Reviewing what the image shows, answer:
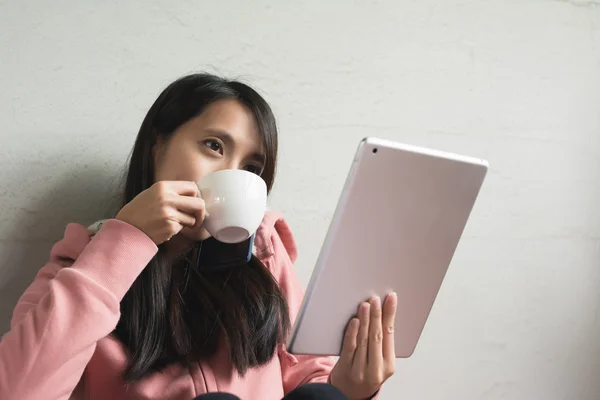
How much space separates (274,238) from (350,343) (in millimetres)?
298

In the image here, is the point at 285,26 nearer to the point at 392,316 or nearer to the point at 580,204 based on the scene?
the point at 392,316

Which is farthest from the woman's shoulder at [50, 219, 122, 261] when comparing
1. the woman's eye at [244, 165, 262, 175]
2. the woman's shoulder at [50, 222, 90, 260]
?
the woman's eye at [244, 165, 262, 175]

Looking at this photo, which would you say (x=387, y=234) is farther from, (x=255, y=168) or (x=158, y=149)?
(x=158, y=149)

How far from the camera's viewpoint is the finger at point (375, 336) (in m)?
0.79

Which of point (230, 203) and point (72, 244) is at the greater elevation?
point (230, 203)

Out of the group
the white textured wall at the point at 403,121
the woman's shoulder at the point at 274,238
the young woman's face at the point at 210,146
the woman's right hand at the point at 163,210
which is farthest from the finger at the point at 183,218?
the white textured wall at the point at 403,121

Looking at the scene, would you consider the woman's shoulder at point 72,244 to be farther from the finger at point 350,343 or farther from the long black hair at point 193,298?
the finger at point 350,343

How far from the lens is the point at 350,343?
800 mm

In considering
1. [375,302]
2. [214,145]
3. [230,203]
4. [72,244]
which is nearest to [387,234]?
[375,302]

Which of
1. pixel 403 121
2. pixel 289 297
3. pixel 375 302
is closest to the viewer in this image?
pixel 375 302

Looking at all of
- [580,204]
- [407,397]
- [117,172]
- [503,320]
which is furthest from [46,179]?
[580,204]

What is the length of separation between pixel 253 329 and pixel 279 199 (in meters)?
0.32

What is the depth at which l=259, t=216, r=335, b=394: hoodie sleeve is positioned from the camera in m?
0.99

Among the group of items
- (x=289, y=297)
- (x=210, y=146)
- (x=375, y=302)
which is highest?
(x=210, y=146)
